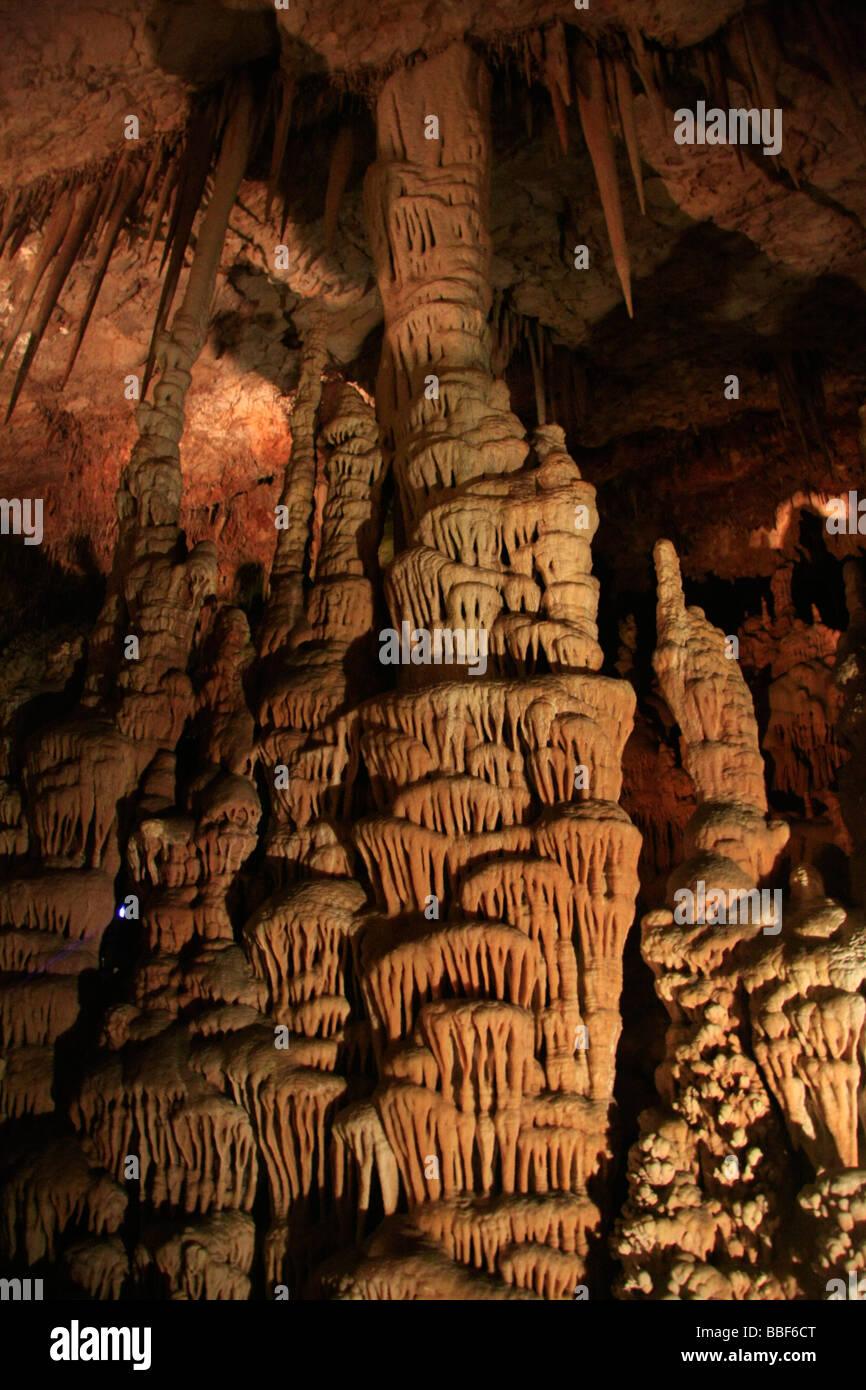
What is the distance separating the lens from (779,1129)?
171 inches

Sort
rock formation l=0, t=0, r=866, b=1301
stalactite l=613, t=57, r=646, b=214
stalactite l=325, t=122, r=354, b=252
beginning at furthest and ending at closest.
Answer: stalactite l=325, t=122, r=354, b=252 → stalactite l=613, t=57, r=646, b=214 → rock formation l=0, t=0, r=866, b=1301

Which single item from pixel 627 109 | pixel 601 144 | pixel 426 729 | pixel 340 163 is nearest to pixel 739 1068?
pixel 426 729

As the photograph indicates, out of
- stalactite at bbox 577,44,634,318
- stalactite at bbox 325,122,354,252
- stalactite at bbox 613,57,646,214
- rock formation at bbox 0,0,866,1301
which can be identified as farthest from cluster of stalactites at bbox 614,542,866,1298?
stalactite at bbox 325,122,354,252

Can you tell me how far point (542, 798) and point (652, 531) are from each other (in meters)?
7.58

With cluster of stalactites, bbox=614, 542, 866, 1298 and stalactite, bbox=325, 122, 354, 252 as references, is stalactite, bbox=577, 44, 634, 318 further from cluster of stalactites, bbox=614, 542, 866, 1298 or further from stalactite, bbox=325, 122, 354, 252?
cluster of stalactites, bbox=614, 542, 866, 1298

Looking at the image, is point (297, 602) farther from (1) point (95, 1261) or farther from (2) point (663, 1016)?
(1) point (95, 1261)

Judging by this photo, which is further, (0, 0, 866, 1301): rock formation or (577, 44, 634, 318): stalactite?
(577, 44, 634, 318): stalactite

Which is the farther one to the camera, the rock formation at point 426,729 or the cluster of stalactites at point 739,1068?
the rock formation at point 426,729

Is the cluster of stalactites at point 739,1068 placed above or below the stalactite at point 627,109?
below

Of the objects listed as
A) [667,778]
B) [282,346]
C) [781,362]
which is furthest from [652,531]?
[282,346]

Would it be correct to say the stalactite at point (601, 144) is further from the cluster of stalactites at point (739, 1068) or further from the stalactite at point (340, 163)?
the cluster of stalactites at point (739, 1068)

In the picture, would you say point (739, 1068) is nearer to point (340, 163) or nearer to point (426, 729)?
point (426, 729)

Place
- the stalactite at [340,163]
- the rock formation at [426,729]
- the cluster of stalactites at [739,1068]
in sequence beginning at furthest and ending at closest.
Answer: the stalactite at [340,163] → the rock formation at [426,729] → the cluster of stalactites at [739,1068]

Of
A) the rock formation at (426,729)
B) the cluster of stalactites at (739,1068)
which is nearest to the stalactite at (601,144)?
the rock formation at (426,729)
